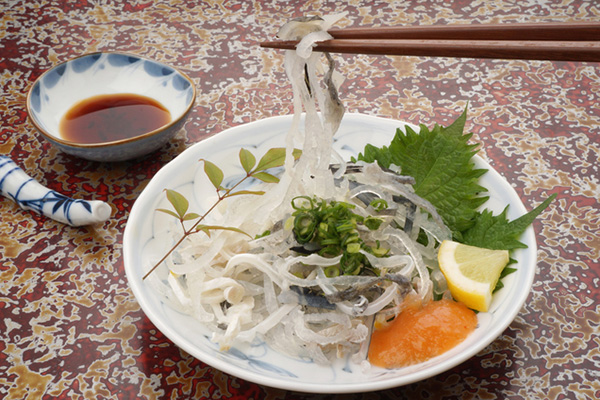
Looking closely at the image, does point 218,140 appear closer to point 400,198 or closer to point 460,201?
point 400,198

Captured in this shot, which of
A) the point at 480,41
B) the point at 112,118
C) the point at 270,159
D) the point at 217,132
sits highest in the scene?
the point at 480,41

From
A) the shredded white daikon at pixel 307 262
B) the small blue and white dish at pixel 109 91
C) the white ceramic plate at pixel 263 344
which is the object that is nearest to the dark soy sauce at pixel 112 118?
the small blue and white dish at pixel 109 91

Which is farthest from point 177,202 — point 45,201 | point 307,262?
point 45,201

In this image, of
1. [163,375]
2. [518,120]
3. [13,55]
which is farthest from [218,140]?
[13,55]

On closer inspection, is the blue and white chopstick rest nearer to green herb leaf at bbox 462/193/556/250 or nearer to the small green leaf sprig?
A: the small green leaf sprig

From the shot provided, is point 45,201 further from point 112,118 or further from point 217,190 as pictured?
point 217,190

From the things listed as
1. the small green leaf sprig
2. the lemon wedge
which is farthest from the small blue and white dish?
the lemon wedge
